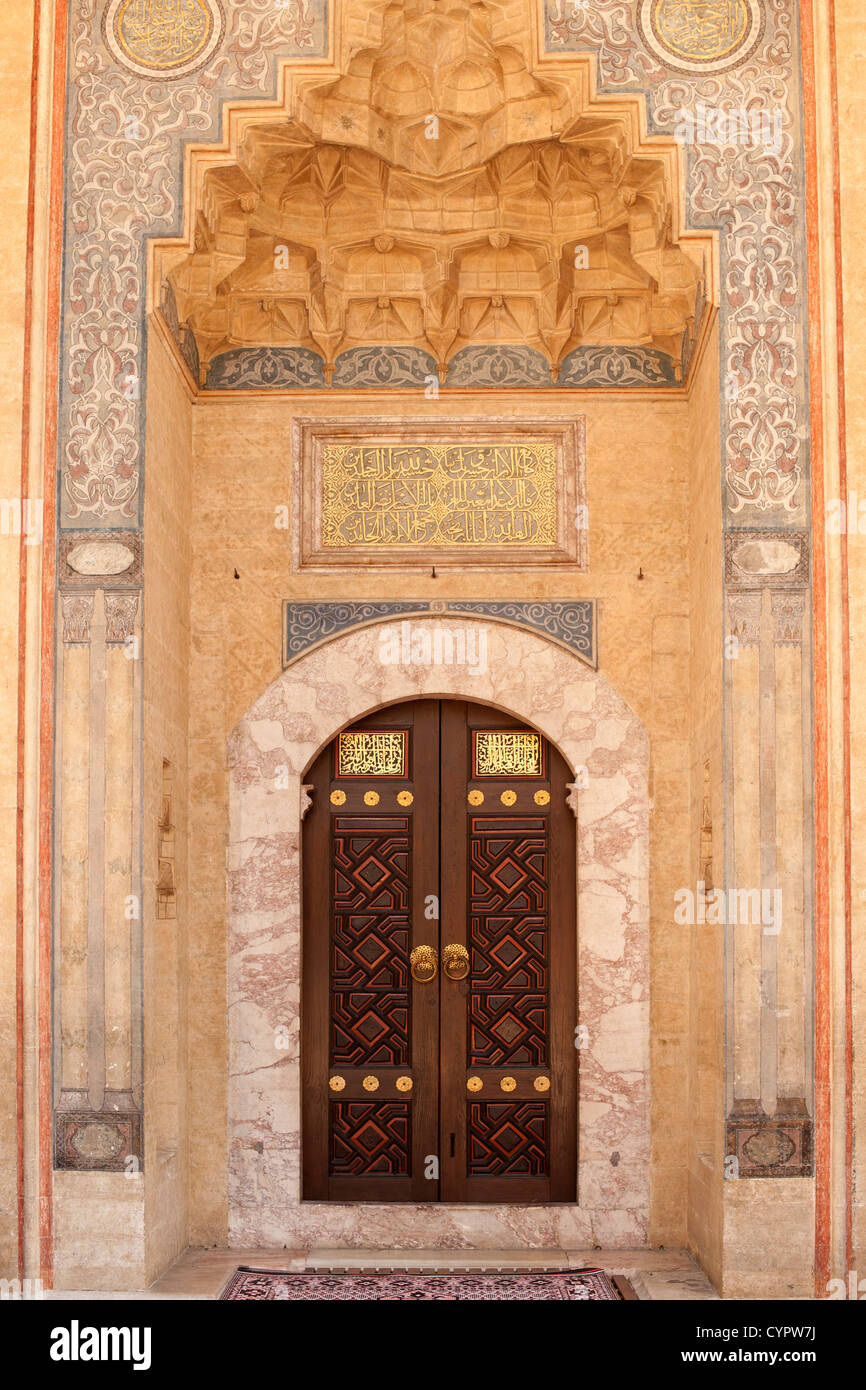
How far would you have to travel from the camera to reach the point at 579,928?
20.3ft

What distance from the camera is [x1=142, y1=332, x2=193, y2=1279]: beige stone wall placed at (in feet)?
18.0

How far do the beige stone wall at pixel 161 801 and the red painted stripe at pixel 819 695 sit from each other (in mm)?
2313

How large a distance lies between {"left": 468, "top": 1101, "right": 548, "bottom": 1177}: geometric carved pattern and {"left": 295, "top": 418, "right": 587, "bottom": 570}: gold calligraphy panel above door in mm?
2225

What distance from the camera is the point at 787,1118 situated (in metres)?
5.30

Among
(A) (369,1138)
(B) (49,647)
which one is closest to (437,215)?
(B) (49,647)

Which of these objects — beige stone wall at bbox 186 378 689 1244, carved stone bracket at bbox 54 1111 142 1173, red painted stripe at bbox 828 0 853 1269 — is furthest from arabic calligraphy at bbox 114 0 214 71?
carved stone bracket at bbox 54 1111 142 1173

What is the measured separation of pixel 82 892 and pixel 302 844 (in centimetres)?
116

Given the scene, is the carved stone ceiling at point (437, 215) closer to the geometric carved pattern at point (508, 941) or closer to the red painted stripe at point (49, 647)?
the red painted stripe at point (49, 647)

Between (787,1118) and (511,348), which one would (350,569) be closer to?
(511,348)

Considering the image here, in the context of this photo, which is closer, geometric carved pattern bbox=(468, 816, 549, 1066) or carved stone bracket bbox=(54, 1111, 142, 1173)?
carved stone bracket bbox=(54, 1111, 142, 1173)

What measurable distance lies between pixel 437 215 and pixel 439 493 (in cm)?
113

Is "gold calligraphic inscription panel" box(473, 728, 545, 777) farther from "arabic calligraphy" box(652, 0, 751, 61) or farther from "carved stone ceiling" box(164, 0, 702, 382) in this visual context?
"arabic calligraphy" box(652, 0, 751, 61)

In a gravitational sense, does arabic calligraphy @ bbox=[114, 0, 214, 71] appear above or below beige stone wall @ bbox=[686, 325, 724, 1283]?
above

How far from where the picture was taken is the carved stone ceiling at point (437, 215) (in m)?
5.74
